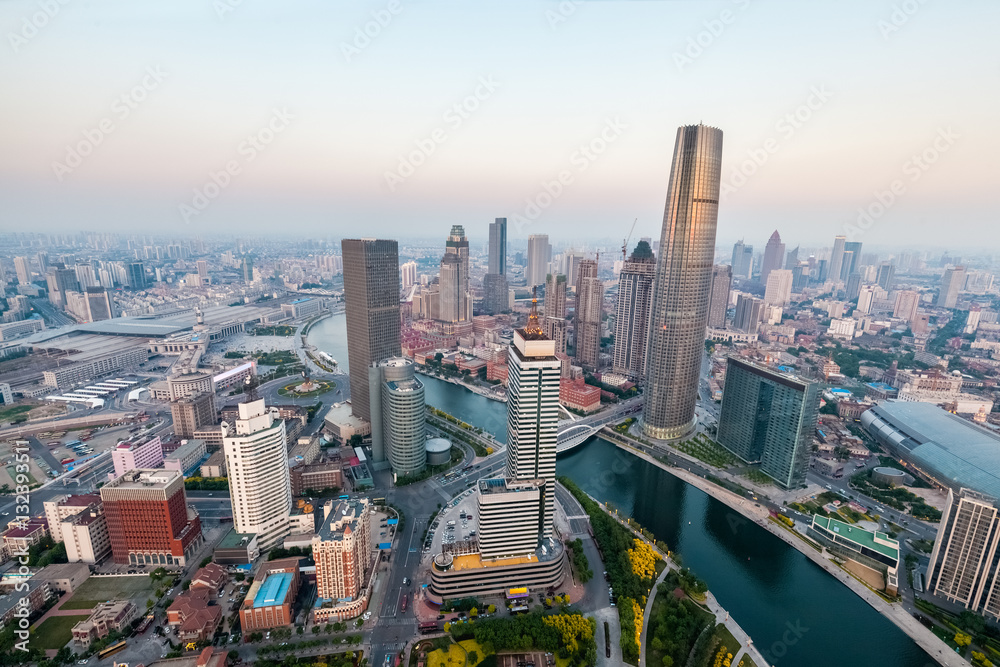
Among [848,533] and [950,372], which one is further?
[950,372]

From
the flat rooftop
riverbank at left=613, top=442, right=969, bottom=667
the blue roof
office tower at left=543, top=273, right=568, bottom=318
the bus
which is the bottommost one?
riverbank at left=613, top=442, right=969, bottom=667

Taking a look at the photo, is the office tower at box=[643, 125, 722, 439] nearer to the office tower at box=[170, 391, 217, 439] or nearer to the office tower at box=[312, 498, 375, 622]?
the office tower at box=[312, 498, 375, 622]

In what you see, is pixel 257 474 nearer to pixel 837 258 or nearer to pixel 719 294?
pixel 719 294

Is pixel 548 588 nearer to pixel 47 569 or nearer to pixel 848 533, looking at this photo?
pixel 848 533

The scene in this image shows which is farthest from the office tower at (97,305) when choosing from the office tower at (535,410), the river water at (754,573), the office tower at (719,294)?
the office tower at (719,294)

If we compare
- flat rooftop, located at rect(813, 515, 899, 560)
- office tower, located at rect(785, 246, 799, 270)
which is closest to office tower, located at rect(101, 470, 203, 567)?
flat rooftop, located at rect(813, 515, 899, 560)

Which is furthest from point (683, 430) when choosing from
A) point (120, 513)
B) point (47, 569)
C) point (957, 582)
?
point (47, 569)

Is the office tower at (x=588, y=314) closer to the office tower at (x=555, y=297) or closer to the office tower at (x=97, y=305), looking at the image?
the office tower at (x=555, y=297)
